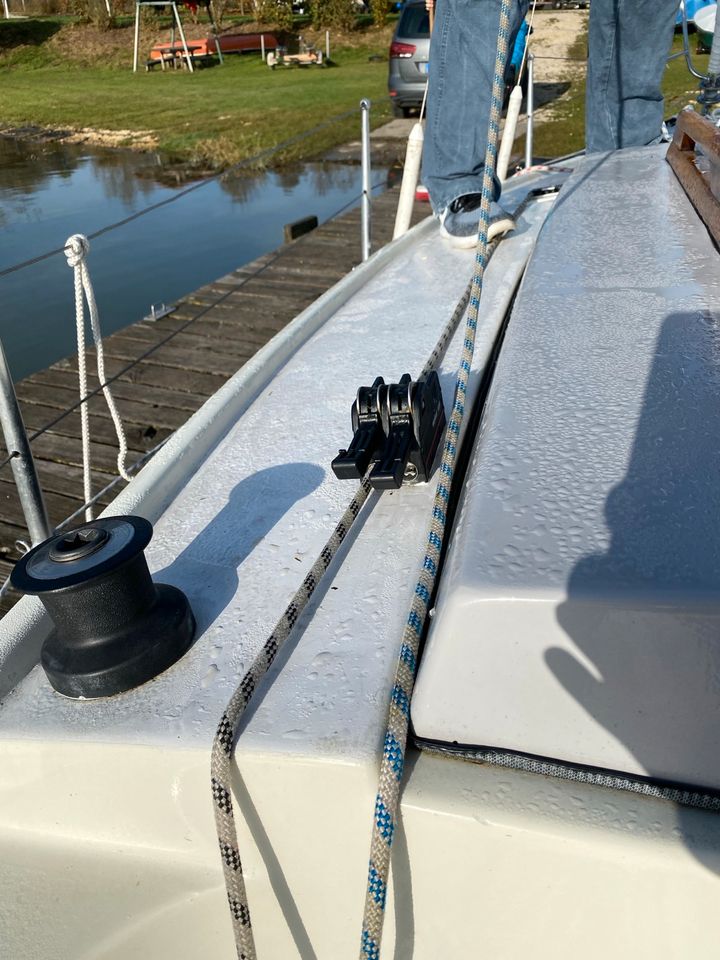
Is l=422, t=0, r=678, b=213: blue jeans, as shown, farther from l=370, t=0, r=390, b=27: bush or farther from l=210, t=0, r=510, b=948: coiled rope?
l=370, t=0, r=390, b=27: bush

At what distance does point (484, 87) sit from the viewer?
238cm

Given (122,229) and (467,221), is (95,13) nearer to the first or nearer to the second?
(122,229)

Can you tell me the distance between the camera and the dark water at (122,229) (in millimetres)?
6203

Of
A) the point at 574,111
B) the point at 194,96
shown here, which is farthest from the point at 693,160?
the point at 194,96

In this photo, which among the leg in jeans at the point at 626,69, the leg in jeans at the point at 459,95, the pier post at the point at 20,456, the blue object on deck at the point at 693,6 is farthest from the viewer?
the blue object on deck at the point at 693,6

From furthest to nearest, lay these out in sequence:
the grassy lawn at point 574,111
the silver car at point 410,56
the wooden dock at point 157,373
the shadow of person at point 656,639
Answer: the silver car at point 410,56
the grassy lawn at point 574,111
the wooden dock at point 157,373
the shadow of person at point 656,639

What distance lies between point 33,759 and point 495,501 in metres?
0.60

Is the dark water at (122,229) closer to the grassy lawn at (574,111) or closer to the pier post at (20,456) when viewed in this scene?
the grassy lawn at (574,111)

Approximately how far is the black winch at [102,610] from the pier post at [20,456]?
0.62 metres

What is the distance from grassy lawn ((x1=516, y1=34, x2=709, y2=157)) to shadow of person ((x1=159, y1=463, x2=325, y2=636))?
25.5ft

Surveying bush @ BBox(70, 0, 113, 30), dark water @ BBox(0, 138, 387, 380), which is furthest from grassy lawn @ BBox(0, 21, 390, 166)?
dark water @ BBox(0, 138, 387, 380)

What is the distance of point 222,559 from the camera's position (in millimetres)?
1168

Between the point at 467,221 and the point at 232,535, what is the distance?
60.0 inches

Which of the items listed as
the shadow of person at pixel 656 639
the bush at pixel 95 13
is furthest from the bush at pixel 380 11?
the shadow of person at pixel 656 639
